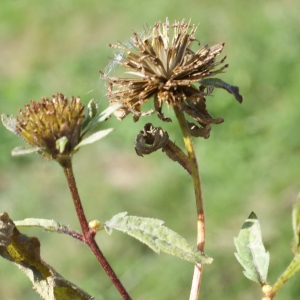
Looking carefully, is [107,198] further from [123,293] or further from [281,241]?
[123,293]

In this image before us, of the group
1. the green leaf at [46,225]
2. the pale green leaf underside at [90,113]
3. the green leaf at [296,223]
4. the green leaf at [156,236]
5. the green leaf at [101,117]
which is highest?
the pale green leaf underside at [90,113]

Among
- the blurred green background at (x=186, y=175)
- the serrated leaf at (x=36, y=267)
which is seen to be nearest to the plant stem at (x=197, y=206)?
the serrated leaf at (x=36, y=267)

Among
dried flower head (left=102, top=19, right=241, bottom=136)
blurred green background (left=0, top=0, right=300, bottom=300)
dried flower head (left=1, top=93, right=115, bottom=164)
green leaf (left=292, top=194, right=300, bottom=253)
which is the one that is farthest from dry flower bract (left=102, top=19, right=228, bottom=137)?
blurred green background (left=0, top=0, right=300, bottom=300)

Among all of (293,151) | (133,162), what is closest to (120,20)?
(133,162)

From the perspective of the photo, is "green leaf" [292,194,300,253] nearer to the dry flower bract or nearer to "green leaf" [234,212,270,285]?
"green leaf" [234,212,270,285]

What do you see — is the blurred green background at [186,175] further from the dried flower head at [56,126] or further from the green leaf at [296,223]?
the dried flower head at [56,126]
